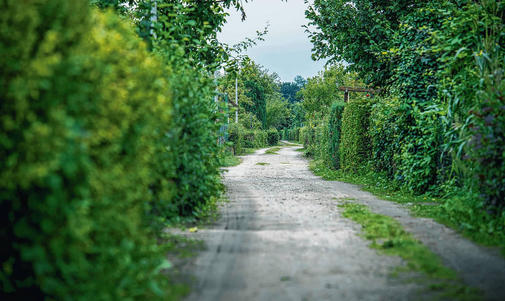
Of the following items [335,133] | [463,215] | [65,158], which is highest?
[335,133]

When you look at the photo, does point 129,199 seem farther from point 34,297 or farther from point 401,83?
point 401,83

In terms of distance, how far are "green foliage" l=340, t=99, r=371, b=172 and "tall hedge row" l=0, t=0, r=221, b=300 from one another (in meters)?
11.5

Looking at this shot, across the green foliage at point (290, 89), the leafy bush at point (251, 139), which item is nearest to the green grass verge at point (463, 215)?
the leafy bush at point (251, 139)

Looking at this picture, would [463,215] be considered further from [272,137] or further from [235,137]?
[272,137]

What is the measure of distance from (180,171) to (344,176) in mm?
9949

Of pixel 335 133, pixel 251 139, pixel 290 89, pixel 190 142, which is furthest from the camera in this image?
pixel 290 89

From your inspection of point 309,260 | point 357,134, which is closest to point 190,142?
point 309,260

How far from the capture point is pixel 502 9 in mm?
7711

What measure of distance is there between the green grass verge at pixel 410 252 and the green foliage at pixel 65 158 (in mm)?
2533

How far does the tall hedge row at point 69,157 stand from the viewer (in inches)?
85.5

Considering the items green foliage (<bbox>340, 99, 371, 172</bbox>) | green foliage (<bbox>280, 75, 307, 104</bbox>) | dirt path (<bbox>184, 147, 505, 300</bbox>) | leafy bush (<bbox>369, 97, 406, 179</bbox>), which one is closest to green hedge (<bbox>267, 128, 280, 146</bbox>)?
green foliage (<bbox>340, 99, 371, 172</bbox>)

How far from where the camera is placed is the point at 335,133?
17.4 meters

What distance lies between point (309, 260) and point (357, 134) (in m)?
10.7

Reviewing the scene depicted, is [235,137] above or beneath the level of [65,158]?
beneath
